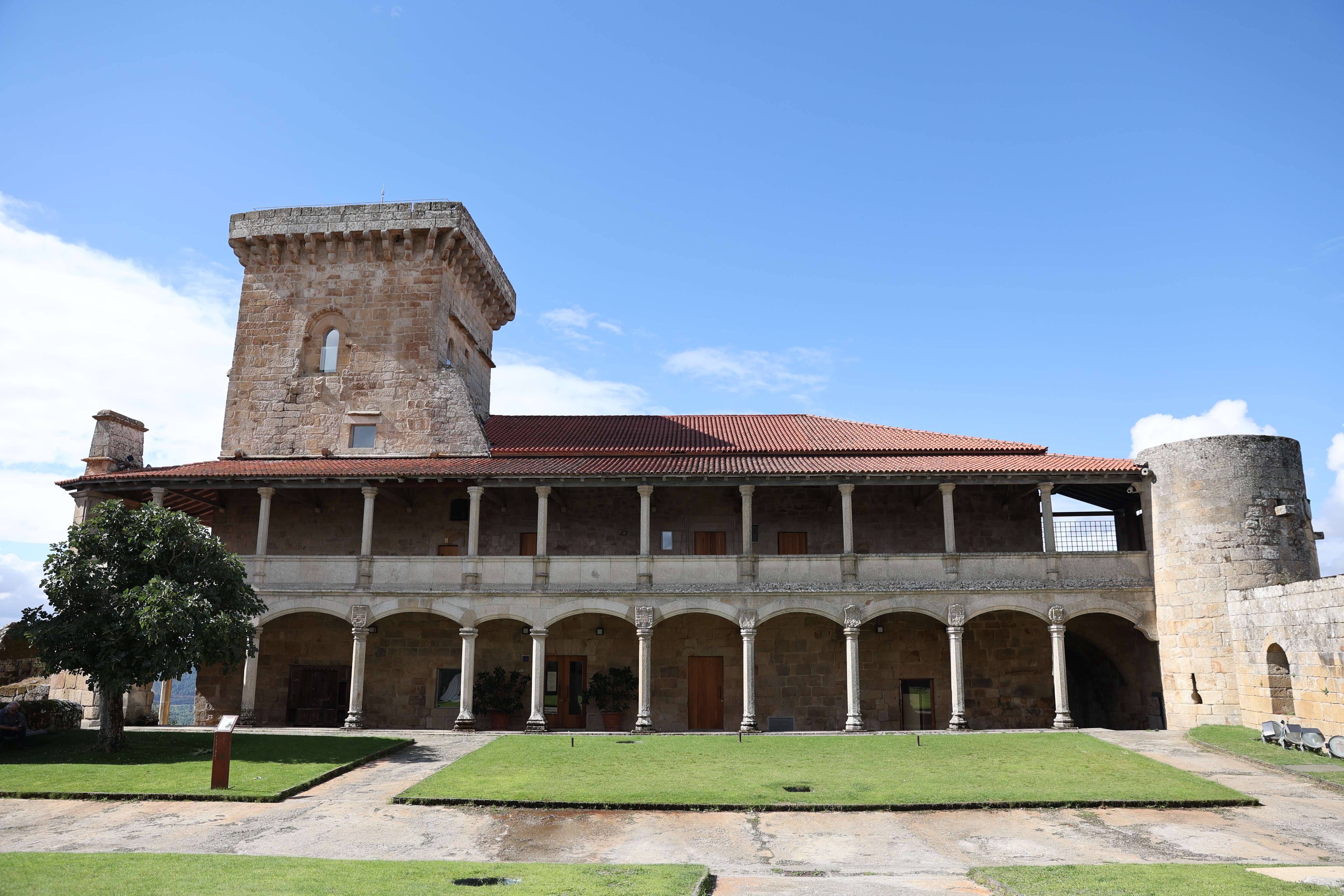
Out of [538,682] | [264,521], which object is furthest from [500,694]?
[264,521]

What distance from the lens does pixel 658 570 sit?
2547cm

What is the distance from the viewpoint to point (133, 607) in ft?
64.6

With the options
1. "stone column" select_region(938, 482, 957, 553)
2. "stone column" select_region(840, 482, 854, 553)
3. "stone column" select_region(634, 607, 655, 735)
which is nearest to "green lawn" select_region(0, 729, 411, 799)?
"stone column" select_region(634, 607, 655, 735)

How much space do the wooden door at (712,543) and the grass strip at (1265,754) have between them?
1291 cm

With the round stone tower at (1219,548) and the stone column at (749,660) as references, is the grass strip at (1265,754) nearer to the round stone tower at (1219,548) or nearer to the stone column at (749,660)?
the round stone tower at (1219,548)

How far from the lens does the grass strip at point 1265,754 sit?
17.0 metres

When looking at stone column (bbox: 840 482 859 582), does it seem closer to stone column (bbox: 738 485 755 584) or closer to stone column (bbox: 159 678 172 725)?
stone column (bbox: 738 485 755 584)

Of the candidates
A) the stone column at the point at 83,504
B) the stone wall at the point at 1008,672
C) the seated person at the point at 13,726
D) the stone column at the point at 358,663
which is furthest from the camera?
the stone wall at the point at 1008,672

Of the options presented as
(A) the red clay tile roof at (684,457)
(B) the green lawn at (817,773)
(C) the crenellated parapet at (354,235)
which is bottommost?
(B) the green lawn at (817,773)

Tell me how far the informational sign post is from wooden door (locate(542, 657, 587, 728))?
39.4 feet

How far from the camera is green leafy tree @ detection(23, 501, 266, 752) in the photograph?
762 inches

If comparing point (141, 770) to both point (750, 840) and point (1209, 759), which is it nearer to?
point (750, 840)

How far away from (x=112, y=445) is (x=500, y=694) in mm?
13730

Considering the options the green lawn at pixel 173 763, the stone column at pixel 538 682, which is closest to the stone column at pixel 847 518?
the stone column at pixel 538 682
